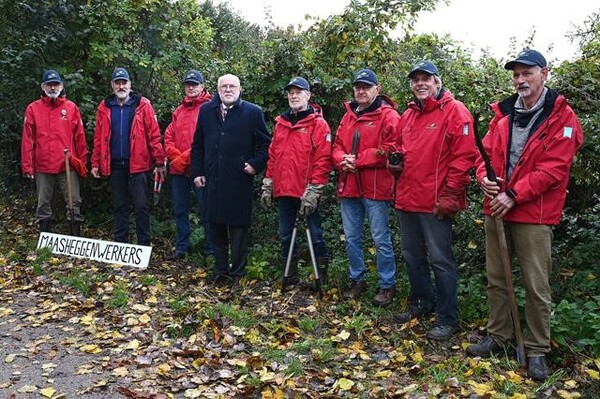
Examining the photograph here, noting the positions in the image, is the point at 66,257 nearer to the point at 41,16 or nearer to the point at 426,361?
the point at 41,16

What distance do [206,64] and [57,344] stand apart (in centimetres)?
621

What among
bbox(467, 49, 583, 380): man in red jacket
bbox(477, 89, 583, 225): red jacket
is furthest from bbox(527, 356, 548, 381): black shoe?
bbox(477, 89, 583, 225): red jacket

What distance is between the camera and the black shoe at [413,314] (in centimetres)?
567

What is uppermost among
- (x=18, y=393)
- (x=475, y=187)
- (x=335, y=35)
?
(x=335, y=35)

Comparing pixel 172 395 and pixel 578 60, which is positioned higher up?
pixel 578 60

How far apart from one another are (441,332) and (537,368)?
0.93 m

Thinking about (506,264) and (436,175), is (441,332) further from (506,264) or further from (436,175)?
(436,175)

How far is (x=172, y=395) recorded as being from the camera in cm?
430

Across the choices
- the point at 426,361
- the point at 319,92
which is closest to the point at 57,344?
the point at 426,361

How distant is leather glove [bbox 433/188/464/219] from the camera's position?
505cm

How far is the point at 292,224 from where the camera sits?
6.71 m

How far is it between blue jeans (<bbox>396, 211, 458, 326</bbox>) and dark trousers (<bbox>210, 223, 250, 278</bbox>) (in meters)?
2.08

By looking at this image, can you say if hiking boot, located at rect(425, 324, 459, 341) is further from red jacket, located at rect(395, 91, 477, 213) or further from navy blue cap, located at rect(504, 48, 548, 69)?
navy blue cap, located at rect(504, 48, 548, 69)

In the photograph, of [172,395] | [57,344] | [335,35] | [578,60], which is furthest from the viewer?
[335,35]
